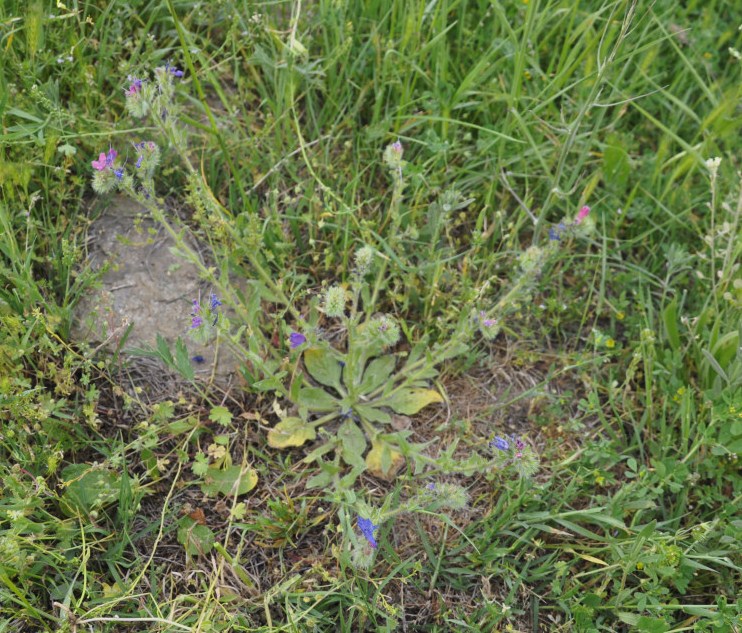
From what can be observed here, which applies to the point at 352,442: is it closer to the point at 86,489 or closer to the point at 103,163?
the point at 86,489

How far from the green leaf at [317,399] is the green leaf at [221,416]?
260 mm

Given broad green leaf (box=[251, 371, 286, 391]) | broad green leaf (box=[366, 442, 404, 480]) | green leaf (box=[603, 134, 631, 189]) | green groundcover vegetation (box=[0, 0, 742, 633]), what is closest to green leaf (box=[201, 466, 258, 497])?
green groundcover vegetation (box=[0, 0, 742, 633])

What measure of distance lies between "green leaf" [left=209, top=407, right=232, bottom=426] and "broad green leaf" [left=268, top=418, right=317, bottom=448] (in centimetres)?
16

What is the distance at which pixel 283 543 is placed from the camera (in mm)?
2225

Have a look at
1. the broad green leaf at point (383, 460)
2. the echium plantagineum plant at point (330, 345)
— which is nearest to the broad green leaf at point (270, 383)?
the echium plantagineum plant at point (330, 345)

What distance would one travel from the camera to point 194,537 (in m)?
2.20

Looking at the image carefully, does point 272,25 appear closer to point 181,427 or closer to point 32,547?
point 181,427

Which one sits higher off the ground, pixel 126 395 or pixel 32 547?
pixel 126 395

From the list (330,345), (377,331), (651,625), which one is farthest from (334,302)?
(651,625)

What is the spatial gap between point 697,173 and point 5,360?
9.11 feet

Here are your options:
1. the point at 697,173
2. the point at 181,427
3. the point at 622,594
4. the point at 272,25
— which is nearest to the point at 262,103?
the point at 272,25

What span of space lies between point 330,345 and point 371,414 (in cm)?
31

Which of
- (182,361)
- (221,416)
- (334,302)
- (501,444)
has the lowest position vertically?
(221,416)

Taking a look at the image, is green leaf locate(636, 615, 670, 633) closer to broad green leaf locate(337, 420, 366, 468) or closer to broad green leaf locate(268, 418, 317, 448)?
broad green leaf locate(337, 420, 366, 468)
